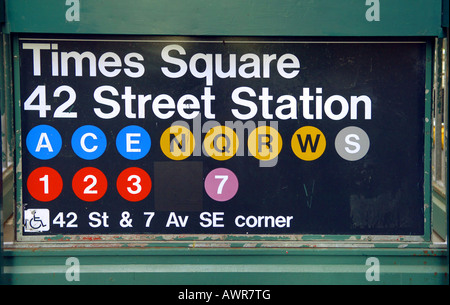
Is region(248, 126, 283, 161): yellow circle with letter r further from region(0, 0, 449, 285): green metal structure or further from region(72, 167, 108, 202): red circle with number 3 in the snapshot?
region(72, 167, 108, 202): red circle with number 3

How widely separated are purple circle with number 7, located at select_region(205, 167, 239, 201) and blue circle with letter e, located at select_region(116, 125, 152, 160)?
422 millimetres

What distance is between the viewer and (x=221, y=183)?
317 centimetres

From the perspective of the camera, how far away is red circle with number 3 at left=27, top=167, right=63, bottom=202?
3154 millimetres

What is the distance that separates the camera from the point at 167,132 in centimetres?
314

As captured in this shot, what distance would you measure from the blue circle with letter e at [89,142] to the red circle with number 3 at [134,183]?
0.66 ft

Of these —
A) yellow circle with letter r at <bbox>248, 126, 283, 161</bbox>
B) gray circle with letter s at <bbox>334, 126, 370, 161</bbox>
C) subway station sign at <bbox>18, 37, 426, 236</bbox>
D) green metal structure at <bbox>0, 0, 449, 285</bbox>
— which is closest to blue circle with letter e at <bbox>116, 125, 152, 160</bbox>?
subway station sign at <bbox>18, 37, 426, 236</bbox>

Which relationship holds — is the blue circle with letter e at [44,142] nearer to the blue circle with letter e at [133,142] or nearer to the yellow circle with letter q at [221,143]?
the blue circle with letter e at [133,142]

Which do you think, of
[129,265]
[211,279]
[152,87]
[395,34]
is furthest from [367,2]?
[129,265]

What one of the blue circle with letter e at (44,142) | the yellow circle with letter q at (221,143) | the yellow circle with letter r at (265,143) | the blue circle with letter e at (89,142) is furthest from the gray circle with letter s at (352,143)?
the blue circle with letter e at (44,142)

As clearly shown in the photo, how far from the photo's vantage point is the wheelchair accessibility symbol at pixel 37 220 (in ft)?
10.4

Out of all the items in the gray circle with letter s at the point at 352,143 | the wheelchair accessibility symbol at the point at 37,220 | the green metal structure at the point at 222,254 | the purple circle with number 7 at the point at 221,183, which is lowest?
the green metal structure at the point at 222,254

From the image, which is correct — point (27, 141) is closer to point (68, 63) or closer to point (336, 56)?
point (68, 63)

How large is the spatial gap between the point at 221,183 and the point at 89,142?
32.9 inches

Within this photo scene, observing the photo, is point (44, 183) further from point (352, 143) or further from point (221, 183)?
point (352, 143)
